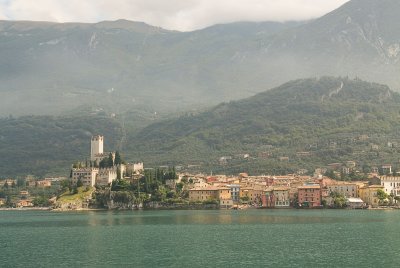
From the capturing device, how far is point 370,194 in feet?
413

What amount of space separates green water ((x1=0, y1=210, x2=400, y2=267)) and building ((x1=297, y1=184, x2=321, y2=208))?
36887 mm

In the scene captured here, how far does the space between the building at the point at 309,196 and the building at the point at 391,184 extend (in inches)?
542

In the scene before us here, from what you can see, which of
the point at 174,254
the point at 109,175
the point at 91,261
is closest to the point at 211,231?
the point at 174,254

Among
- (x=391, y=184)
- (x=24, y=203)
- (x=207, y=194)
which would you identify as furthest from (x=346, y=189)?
(x=24, y=203)

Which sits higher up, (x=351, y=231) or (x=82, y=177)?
(x=82, y=177)

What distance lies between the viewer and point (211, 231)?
72938 mm

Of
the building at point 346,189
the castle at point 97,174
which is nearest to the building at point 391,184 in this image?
the building at point 346,189

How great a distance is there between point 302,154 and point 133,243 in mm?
133187

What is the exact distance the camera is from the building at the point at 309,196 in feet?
408

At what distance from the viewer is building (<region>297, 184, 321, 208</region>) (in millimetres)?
124375

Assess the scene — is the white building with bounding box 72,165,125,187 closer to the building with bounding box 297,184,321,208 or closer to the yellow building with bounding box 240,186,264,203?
the yellow building with bounding box 240,186,264,203

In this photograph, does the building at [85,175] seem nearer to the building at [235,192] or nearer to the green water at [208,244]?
the building at [235,192]

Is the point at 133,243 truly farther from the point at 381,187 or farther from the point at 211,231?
the point at 381,187

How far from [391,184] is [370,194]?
798 centimetres
